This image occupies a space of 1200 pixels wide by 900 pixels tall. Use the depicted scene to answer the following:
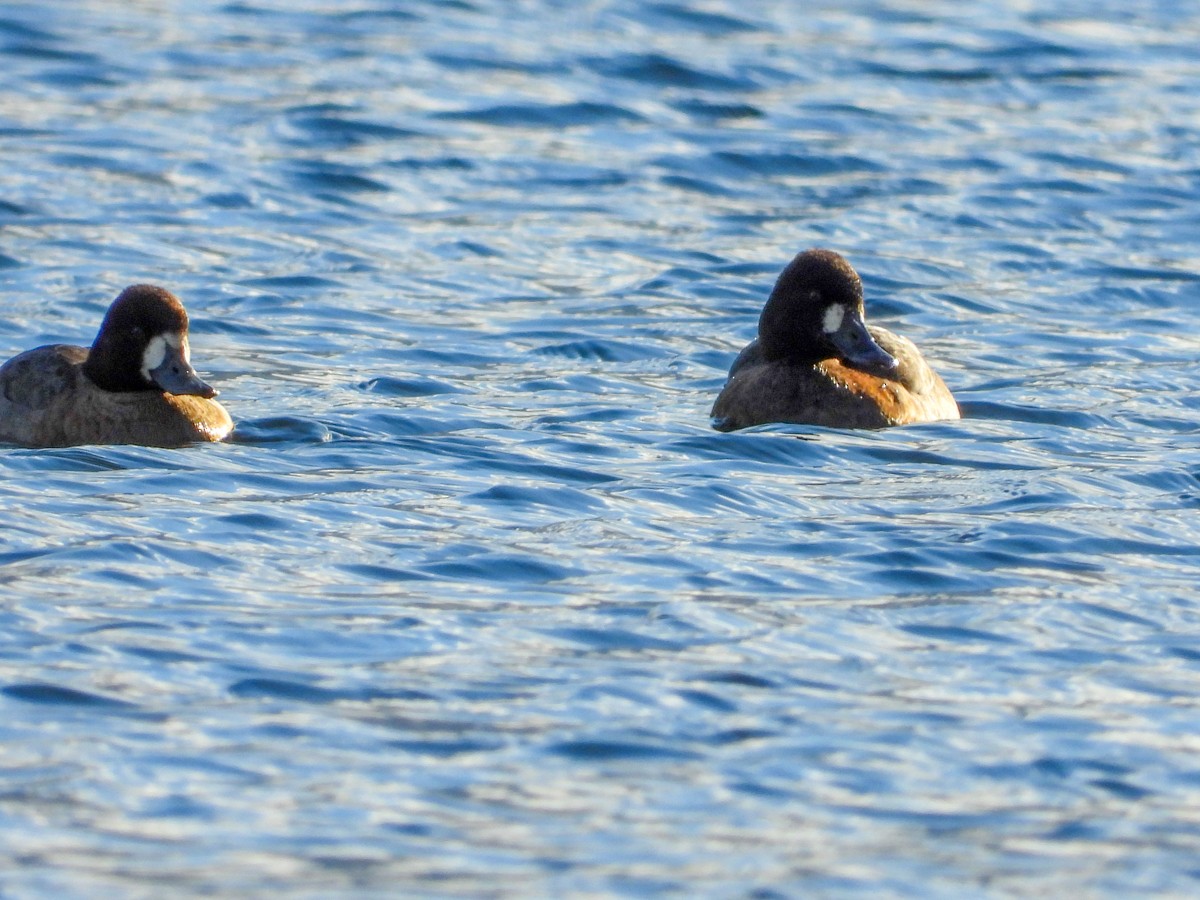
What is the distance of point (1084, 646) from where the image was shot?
7.66 metres

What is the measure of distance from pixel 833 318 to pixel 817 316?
0.09 metres

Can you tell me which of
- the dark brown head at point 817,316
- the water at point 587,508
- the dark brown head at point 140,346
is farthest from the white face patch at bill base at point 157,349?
the dark brown head at point 817,316

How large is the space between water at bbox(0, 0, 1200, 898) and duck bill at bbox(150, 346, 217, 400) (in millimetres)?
331

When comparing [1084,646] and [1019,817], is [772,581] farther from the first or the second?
[1019,817]

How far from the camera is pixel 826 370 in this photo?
1166 cm

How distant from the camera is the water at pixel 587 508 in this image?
243 inches

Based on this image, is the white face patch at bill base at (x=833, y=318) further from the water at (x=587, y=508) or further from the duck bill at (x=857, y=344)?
the water at (x=587, y=508)

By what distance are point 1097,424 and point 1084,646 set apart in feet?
13.1

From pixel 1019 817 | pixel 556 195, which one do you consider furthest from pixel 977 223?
pixel 1019 817

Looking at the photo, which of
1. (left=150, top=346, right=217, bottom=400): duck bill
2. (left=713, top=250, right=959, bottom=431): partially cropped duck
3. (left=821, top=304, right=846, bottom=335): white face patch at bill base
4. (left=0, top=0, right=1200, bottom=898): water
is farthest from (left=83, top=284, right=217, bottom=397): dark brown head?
(left=821, top=304, right=846, bottom=335): white face patch at bill base

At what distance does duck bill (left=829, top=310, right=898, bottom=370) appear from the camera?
11.8 m

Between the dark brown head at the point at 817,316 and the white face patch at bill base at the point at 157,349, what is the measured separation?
2.98 m

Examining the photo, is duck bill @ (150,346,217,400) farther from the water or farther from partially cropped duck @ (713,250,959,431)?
partially cropped duck @ (713,250,959,431)

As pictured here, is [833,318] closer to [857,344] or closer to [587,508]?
[857,344]
